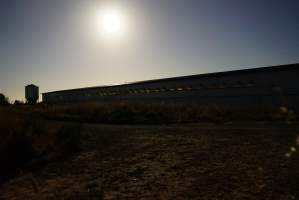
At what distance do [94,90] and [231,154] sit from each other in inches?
1657

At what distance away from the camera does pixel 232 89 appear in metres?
25.8

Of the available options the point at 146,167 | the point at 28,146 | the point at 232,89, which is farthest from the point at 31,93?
the point at 146,167

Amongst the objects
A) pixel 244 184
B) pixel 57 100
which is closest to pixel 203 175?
pixel 244 184

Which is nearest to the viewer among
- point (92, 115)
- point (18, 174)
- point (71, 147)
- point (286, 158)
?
point (286, 158)

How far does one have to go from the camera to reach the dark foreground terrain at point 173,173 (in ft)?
13.8

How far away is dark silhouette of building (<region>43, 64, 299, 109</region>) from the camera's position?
2202 cm

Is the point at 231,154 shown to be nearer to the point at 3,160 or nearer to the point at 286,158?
the point at 286,158

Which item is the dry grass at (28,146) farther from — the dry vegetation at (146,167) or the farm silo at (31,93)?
the farm silo at (31,93)

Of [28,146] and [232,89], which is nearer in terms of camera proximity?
[28,146]

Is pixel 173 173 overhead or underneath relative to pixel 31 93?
underneath

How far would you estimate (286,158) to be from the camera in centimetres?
556

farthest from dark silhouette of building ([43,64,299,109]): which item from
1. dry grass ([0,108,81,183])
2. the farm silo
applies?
the farm silo

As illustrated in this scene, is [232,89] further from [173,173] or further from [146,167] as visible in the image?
[173,173]

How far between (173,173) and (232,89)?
21.9 m
